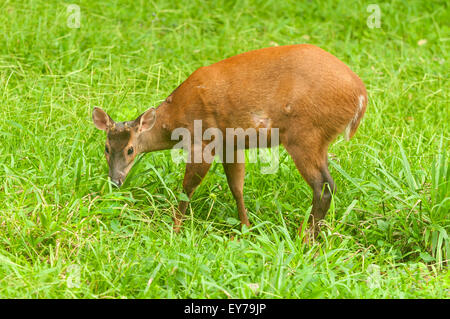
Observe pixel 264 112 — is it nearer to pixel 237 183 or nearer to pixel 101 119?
pixel 237 183

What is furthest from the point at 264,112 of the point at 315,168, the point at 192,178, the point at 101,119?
the point at 101,119

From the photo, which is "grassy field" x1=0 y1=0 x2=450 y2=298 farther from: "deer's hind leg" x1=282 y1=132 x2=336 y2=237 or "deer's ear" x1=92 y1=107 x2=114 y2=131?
"deer's ear" x1=92 y1=107 x2=114 y2=131

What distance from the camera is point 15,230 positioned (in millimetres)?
4793

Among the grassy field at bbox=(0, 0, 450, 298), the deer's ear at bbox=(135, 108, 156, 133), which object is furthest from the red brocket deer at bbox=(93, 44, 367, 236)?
the grassy field at bbox=(0, 0, 450, 298)

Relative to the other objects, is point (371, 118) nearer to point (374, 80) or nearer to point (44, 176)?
point (374, 80)

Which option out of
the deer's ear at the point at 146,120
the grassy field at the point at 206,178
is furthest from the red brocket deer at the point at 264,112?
the grassy field at the point at 206,178

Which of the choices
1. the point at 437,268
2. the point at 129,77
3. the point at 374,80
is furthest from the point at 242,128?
the point at 374,80

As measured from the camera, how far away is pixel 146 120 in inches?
228

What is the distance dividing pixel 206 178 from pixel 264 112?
900mm

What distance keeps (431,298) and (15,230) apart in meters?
2.64

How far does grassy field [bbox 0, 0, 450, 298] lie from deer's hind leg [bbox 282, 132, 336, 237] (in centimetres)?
13

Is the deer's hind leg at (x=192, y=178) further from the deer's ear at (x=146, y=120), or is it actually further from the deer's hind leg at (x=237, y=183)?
the deer's ear at (x=146, y=120)

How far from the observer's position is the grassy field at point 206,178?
4.46m
